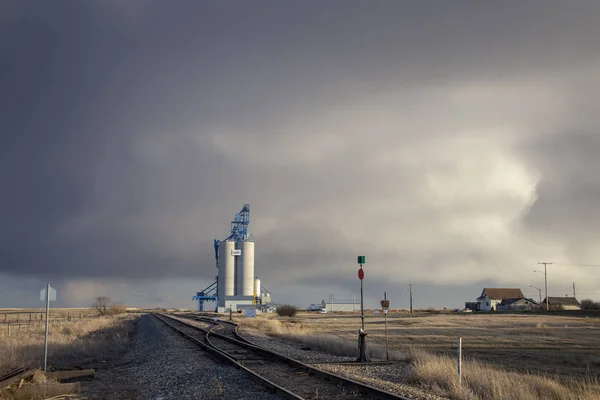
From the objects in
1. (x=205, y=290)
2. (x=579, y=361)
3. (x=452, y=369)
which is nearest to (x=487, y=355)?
(x=579, y=361)

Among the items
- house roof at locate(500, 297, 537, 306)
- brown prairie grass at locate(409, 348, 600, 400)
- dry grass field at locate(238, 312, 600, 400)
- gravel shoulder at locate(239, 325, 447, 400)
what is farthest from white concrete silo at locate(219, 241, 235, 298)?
brown prairie grass at locate(409, 348, 600, 400)

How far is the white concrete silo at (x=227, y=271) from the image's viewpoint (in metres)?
112

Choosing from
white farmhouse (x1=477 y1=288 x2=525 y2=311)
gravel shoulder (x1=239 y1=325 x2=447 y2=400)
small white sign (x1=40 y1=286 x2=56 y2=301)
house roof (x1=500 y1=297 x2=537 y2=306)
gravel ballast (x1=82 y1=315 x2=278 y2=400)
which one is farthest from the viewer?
white farmhouse (x1=477 y1=288 x2=525 y2=311)

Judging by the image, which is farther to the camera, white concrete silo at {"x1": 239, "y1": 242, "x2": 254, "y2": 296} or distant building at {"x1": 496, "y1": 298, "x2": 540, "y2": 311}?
distant building at {"x1": 496, "y1": 298, "x2": 540, "y2": 311}

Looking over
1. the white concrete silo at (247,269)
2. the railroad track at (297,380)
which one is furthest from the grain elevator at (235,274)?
the railroad track at (297,380)

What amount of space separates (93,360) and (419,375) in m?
15.9

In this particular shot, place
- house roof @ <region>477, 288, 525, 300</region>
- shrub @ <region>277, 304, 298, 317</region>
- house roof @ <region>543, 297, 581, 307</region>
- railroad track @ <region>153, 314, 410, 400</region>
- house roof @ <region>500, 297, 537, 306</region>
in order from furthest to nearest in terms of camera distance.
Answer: house roof @ <region>477, 288, 525, 300</region>
house roof @ <region>543, 297, 581, 307</region>
house roof @ <region>500, 297, 537, 306</region>
shrub @ <region>277, 304, 298, 317</region>
railroad track @ <region>153, 314, 410, 400</region>

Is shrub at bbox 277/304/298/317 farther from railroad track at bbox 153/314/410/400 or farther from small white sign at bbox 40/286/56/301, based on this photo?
small white sign at bbox 40/286/56/301

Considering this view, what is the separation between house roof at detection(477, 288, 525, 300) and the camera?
490ft

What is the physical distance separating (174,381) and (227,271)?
3866 inches

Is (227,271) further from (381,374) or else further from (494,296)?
(381,374)

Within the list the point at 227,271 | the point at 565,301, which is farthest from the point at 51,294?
the point at 565,301

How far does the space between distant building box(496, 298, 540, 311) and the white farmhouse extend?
9.12 ft

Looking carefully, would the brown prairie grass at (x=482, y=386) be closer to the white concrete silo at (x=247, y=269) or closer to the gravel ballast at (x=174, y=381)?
the gravel ballast at (x=174, y=381)
